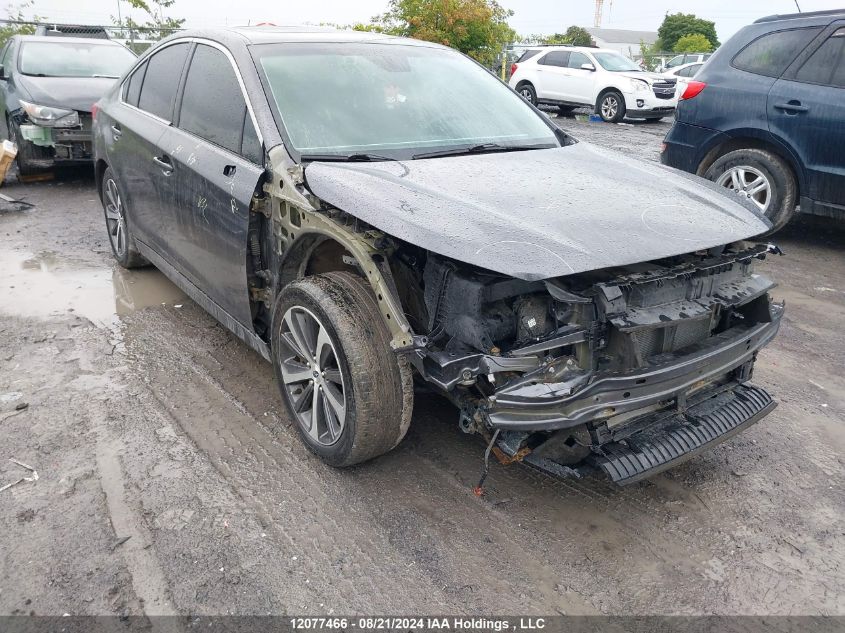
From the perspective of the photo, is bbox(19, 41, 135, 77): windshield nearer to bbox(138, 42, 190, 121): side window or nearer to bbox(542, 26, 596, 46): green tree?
bbox(138, 42, 190, 121): side window

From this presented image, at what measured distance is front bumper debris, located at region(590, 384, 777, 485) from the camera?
8.32 ft

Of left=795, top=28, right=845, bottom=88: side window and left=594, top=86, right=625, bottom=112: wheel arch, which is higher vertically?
left=594, top=86, right=625, bottom=112: wheel arch

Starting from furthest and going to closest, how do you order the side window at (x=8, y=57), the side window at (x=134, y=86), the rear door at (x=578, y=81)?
the rear door at (x=578, y=81)
the side window at (x=8, y=57)
the side window at (x=134, y=86)

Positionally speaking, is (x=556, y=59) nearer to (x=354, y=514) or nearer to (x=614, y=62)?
(x=614, y=62)

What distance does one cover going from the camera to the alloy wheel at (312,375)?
2932 mm

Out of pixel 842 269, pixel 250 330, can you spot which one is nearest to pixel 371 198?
pixel 250 330

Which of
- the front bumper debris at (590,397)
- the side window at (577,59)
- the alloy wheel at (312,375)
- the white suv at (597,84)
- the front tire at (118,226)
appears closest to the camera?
the front bumper debris at (590,397)

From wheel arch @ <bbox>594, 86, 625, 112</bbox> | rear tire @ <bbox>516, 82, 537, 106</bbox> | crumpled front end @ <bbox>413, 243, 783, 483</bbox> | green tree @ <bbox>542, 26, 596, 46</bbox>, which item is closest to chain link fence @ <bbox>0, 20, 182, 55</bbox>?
crumpled front end @ <bbox>413, 243, 783, 483</bbox>

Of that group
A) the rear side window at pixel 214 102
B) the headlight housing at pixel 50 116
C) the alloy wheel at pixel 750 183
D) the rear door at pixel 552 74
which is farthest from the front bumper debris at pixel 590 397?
the rear door at pixel 552 74

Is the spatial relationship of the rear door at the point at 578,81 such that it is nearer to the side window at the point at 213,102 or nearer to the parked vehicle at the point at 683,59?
the parked vehicle at the point at 683,59

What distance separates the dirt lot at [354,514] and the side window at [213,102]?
132 cm

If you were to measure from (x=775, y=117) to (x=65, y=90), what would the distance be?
25.5 ft

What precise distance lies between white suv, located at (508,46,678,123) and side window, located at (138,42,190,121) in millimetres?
12011

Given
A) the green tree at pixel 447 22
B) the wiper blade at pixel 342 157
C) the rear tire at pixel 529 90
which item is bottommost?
the wiper blade at pixel 342 157
